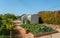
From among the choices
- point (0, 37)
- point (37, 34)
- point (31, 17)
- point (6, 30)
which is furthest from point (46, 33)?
point (31, 17)

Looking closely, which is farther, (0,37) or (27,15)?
(27,15)

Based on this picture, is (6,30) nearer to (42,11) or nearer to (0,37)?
(0,37)

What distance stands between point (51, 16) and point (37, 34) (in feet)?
39.9

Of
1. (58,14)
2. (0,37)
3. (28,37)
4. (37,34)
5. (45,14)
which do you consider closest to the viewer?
(0,37)

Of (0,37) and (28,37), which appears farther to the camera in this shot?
(28,37)

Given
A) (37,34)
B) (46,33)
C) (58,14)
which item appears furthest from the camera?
(58,14)

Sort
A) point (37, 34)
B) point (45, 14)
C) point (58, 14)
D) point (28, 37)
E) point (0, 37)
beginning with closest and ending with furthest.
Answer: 1. point (0, 37)
2. point (28, 37)
3. point (37, 34)
4. point (58, 14)
5. point (45, 14)

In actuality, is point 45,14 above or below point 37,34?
above

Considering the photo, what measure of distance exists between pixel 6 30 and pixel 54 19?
13.9 meters

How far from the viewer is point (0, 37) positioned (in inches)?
579

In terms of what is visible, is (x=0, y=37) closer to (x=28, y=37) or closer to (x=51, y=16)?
(x=28, y=37)

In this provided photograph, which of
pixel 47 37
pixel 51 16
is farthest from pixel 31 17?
pixel 47 37

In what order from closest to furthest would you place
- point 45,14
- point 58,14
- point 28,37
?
point 28,37, point 58,14, point 45,14

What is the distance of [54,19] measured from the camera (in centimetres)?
2889
